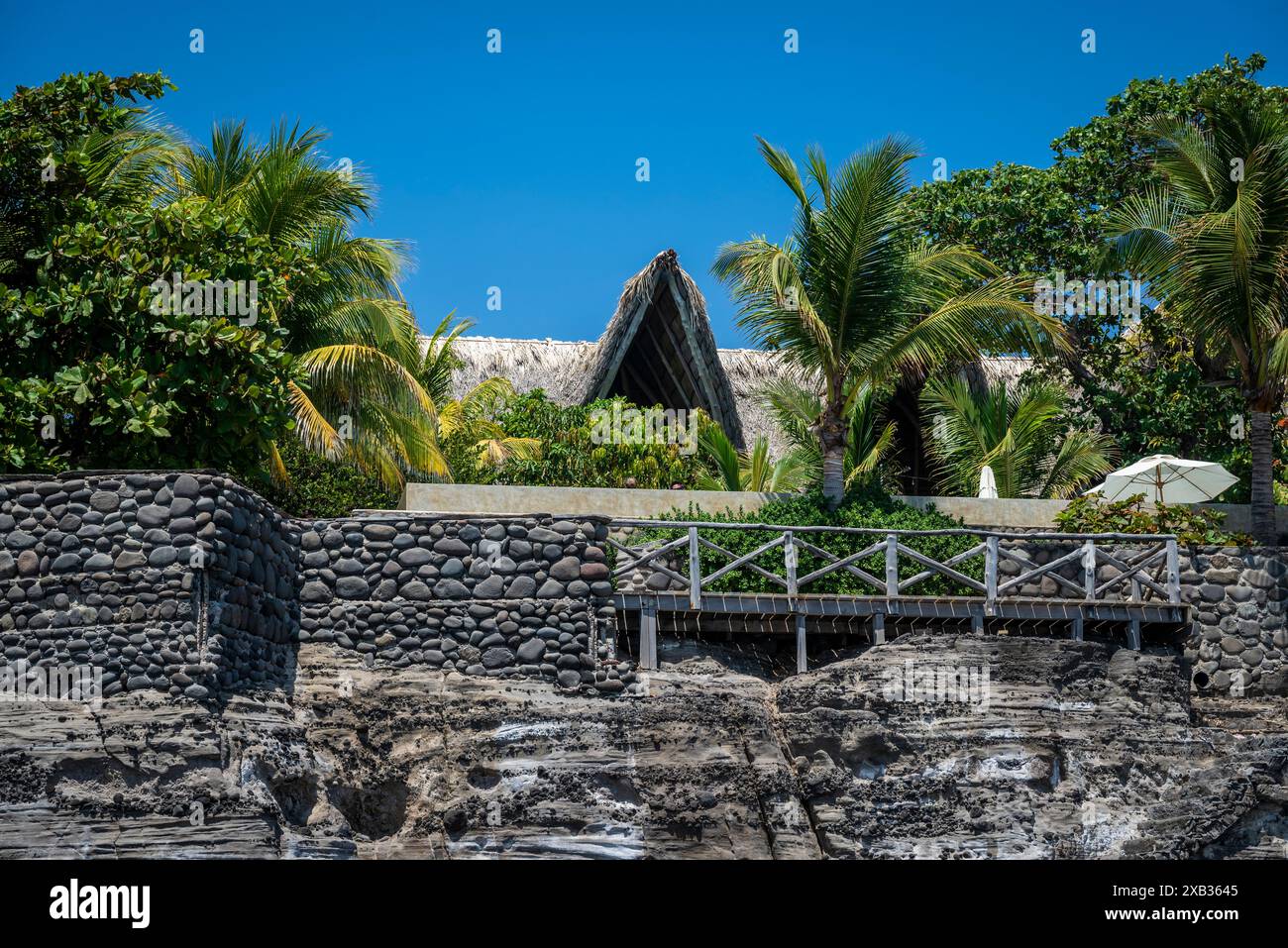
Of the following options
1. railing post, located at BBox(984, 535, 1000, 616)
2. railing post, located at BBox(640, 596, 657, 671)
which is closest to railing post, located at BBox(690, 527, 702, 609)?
railing post, located at BBox(640, 596, 657, 671)

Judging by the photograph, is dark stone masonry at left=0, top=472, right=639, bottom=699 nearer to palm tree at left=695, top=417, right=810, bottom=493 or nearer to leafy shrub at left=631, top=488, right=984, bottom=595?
leafy shrub at left=631, top=488, right=984, bottom=595

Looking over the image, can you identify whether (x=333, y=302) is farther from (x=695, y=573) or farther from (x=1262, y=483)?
(x=1262, y=483)

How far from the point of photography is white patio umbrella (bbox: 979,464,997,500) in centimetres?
2330

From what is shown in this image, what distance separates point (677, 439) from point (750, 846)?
8.43 m

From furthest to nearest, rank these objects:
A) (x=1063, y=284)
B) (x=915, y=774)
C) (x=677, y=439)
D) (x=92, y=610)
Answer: (x=1063, y=284) < (x=677, y=439) < (x=915, y=774) < (x=92, y=610)

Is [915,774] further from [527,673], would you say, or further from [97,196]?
[97,196]

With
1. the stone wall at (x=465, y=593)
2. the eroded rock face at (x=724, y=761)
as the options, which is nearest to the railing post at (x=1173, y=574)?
the eroded rock face at (x=724, y=761)

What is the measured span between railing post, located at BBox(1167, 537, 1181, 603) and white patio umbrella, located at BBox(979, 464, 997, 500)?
3378mm

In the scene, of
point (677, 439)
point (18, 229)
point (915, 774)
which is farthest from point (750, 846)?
point (18, 229)

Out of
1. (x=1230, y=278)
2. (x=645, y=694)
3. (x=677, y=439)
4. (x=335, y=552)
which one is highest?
(x=1230, y=278)

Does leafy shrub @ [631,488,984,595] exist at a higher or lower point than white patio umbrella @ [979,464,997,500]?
lower

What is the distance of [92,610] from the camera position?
16.2 meters

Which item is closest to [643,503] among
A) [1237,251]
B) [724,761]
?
[724,761]

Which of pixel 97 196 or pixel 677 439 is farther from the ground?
pixel 97 196
